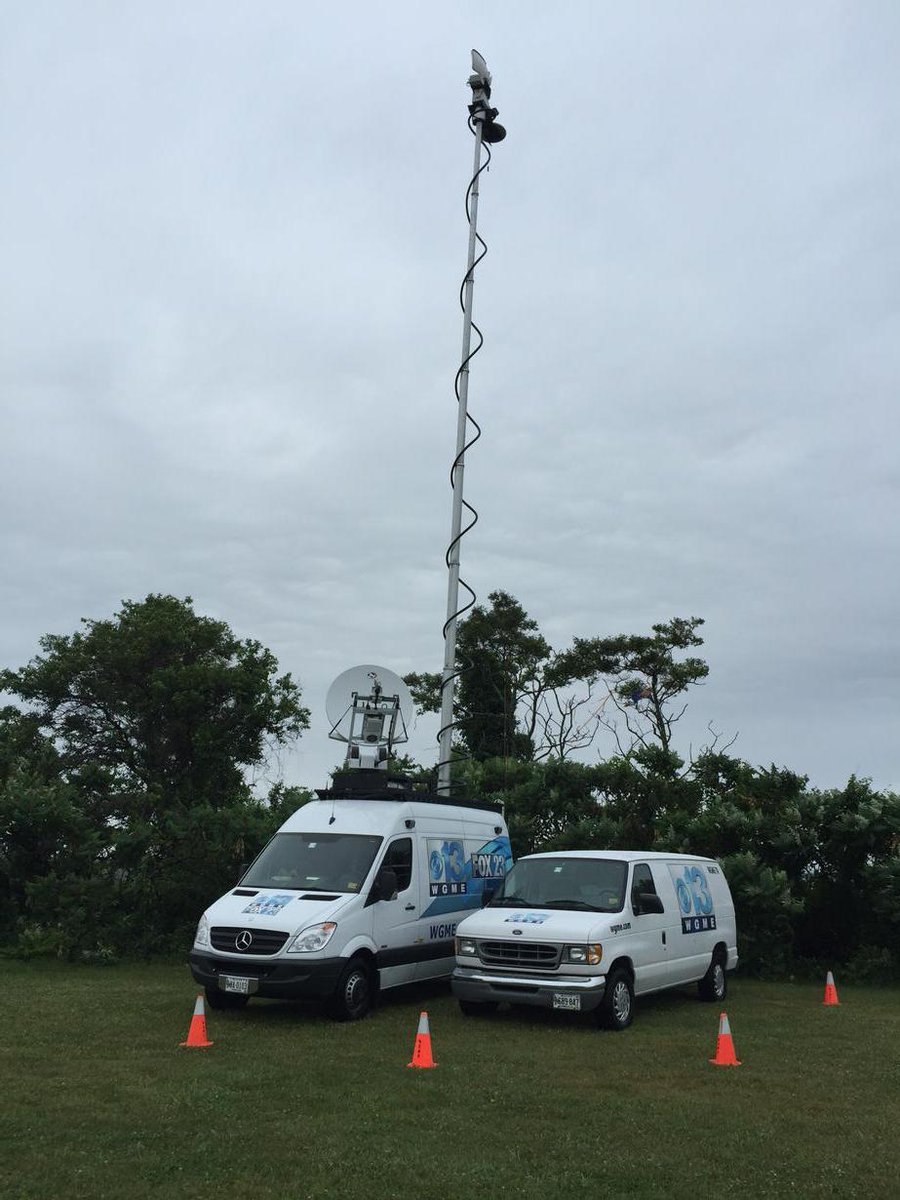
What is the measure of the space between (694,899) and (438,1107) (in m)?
6.97

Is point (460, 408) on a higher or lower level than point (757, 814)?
higher

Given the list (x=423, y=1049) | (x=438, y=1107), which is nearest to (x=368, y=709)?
(x=423, y=1049)

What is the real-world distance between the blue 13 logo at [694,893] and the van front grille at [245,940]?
5164mm

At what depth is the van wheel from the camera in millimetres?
12188

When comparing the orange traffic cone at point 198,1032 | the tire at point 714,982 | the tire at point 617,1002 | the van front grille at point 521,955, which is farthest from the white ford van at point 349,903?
the tire at point 714,982

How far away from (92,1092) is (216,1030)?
2.93 metres

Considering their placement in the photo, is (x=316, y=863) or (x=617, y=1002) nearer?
(x=617, y=1002)

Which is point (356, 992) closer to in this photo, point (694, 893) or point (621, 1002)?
point (621, 1002)

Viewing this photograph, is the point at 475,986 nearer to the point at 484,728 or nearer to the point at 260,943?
the point at 260,943

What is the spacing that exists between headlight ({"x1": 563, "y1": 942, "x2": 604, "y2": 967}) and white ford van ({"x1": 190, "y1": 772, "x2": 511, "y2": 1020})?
228cm

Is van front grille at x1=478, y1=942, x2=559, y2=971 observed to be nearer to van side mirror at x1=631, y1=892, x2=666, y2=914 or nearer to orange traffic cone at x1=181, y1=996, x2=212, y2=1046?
van side mirror at x1=631, y1=892, x2=666, y2=914

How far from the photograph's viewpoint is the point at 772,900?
1784cm

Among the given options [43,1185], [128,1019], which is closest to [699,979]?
[128,1019]

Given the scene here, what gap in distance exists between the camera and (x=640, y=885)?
1325 centimetres
